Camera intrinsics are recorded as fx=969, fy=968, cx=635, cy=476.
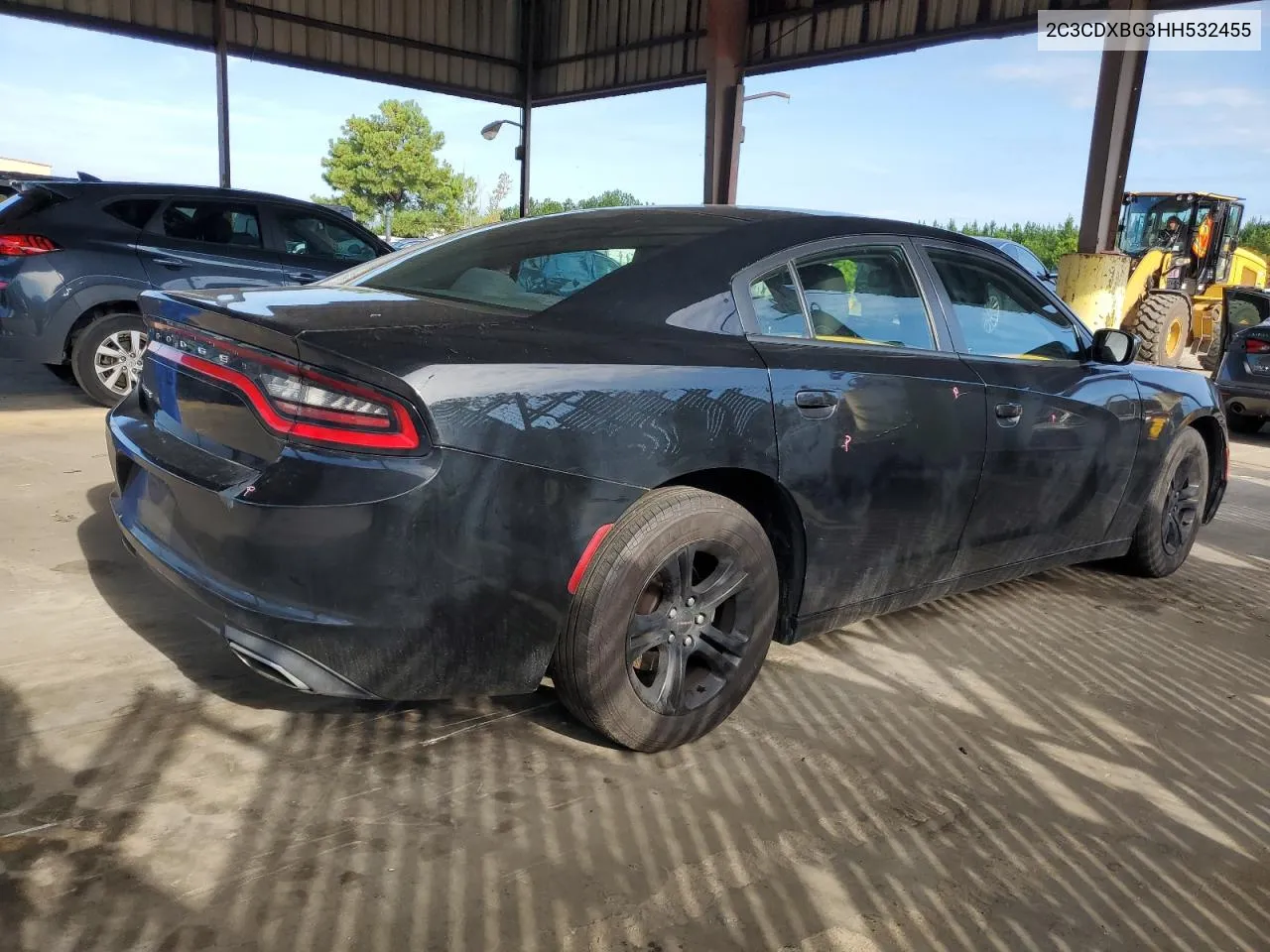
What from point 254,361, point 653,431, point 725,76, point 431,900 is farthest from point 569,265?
point 725,76

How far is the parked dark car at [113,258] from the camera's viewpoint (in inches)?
244

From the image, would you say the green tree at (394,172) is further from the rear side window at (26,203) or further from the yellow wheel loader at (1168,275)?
the rear side window at (26,203)

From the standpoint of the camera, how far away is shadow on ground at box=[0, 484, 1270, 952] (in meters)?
1.87

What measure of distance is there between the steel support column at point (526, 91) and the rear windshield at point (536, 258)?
60.1 feet

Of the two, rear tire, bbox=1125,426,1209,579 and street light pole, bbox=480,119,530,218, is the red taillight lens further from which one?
street light pole, bbox=480,119,530,218

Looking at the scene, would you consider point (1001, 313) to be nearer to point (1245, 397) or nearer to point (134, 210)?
point (134, 210)

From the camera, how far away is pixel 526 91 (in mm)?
21094

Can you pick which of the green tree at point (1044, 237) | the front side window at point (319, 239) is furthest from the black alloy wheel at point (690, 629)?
the green tree at point (1044, 237)

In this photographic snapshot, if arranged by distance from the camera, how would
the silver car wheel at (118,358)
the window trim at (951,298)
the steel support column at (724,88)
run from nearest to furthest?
the window trim at (951,298) < the silver car wheel at (118,358) < the steel support column at (724,88)

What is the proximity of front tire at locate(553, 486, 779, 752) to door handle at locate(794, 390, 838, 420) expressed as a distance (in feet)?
1.06

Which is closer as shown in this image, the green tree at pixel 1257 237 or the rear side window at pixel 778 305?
the rear side window at pixel 778 305

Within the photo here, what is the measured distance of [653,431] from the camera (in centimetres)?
228

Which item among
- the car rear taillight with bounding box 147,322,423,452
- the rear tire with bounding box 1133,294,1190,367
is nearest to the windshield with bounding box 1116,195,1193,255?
the rear tire with bounding box 1133,294,1190,367

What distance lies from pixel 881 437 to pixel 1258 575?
296 cm
